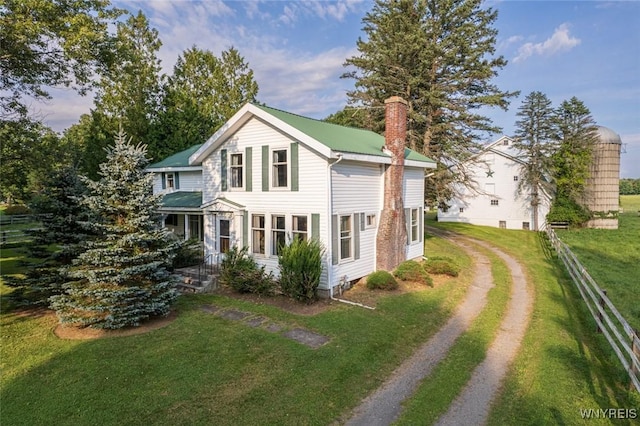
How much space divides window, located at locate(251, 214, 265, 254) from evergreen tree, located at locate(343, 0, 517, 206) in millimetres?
13281

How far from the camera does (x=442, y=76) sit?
24.8 metres

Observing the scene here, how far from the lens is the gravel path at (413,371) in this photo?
6238mm

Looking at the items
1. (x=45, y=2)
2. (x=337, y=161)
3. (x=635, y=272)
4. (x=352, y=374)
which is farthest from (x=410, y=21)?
(x=352, y=374)

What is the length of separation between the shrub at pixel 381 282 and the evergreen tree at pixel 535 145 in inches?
961

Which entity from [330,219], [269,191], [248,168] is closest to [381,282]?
[330,219]

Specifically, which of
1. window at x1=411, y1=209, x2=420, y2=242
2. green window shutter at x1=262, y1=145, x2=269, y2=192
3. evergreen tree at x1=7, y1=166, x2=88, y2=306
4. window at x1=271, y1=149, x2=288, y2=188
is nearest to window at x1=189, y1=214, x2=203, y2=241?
green window shutter at x1=262, y1=145, x2=269, y2=192

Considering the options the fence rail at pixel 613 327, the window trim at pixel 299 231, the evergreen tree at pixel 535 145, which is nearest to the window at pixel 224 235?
the window trim at pixel 299 231

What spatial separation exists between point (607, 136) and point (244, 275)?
35.8 meters

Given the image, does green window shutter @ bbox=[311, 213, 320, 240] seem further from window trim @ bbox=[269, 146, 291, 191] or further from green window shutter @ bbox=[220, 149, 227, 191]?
green window shutter @ bbox=[220, 149, 227, 191]

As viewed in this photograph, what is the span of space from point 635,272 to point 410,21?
20.2 metres

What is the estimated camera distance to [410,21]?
24797mm

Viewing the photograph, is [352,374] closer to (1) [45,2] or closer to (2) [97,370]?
(2) [97,370]

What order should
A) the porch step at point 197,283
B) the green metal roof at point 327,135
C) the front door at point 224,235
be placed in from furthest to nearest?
the front door at point 224,235 < the porch step at point 197,283 < the green metal roof at point 327,135

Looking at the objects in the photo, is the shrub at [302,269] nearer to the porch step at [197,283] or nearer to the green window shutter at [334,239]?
the green window shutter at [334,239]
